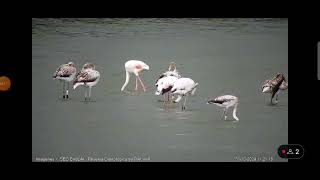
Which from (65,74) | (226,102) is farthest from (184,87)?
(65,74)

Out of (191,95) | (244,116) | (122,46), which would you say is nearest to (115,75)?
(122,46)

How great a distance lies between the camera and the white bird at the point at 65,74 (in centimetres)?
439

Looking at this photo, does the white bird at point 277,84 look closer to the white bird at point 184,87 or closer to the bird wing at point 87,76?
the white bird at point 184,87

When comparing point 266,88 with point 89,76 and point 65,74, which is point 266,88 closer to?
point 89,76

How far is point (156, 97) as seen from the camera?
4.42m

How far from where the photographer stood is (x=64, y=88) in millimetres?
4414

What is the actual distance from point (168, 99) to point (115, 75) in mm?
406

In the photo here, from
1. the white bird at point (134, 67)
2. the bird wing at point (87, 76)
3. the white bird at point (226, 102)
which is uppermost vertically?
the white bird at point (134, 67)

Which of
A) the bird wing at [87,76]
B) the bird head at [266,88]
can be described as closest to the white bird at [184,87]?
the bird head at [266,88]

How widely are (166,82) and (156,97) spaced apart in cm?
13

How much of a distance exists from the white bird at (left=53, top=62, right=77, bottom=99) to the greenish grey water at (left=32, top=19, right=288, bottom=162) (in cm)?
3
